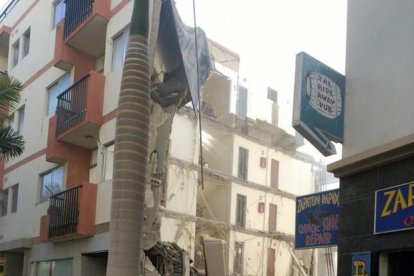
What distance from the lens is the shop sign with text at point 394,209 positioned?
711cm

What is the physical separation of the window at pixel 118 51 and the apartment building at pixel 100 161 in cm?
3

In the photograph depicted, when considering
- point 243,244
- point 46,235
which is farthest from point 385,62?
point 243,244

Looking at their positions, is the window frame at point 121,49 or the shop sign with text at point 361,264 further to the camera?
the window frame at point 121,49

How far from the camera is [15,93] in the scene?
1545 cm

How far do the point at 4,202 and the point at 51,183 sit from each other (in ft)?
17.2

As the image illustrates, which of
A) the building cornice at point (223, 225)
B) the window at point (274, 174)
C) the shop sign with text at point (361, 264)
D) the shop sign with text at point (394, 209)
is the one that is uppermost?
the window at point (274, 174)

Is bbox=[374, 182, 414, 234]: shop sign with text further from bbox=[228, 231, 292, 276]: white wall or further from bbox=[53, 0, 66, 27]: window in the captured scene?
bbox=[228, 231, 292, 276]: white wall

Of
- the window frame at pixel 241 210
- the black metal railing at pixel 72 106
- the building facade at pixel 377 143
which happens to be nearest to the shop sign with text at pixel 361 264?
the building facade at pixel 377 143

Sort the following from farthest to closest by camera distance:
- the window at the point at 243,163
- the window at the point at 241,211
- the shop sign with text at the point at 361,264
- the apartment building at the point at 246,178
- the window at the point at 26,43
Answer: the window at the point at 243,163, the window at the point at 241,211, the apartment building at the point at 246,178, the window at the point at 26,43, the shop sign with text at the point at 361,264

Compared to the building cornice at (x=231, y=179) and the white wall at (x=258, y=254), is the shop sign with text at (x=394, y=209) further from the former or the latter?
the white wall at (x=258, y=254)

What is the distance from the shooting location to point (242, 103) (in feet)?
110

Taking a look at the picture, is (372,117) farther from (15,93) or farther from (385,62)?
(15,93)

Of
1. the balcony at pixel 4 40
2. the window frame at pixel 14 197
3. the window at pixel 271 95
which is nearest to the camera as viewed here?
the window frame at pixel 14 197

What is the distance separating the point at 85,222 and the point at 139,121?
9874mm
